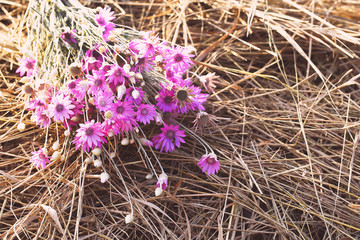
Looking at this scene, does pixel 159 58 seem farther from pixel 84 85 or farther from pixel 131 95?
pixel 84 85

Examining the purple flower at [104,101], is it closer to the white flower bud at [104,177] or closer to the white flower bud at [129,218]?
the white flower bud at [104,177]

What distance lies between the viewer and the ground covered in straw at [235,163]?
3.45 ft

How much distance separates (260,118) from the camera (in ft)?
4.38

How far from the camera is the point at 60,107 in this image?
1.03 m

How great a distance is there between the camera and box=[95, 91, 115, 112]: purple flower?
99cm

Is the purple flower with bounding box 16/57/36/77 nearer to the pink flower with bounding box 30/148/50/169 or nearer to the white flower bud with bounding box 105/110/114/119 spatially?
the pink flower with bounding box 30/148/50/169

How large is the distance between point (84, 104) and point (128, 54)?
239 mm

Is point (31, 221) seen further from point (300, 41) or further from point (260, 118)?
point (300, 41)

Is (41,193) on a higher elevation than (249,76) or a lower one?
lower

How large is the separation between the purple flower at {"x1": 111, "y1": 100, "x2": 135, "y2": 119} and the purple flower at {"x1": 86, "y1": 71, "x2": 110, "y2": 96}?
65mm

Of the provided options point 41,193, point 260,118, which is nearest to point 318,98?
point 260,118

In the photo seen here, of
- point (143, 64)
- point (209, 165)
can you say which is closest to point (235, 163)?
point (209, 165)

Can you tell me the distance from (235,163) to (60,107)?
660 millimetres

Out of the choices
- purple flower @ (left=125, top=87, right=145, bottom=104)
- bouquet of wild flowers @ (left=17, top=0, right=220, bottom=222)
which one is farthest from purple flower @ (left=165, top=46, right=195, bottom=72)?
purple flower @ (left=125, top=87, right=145, bottom=104)
